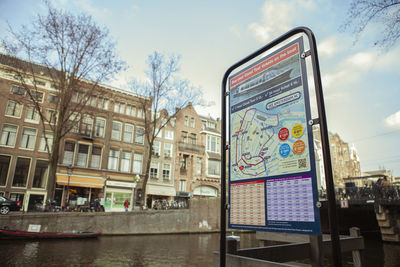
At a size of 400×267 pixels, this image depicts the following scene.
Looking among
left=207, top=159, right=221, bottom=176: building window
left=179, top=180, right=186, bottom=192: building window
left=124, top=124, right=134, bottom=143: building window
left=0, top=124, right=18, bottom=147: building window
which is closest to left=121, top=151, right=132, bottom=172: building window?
left=124, top=124, right=134, bottom=143: building window

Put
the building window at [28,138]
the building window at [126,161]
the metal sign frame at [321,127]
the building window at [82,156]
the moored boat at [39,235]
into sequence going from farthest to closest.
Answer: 1. the building window at [126,161]
2. the building window at [82,156]
3. the building window at [28,138]
4. the moored boat at [39,235]
5. the metal sign frame at [321,127]

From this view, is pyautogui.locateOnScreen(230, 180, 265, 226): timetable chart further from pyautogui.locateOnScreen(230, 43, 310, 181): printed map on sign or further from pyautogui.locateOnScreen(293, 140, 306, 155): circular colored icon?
pyautogui.locateOnScreen(293, 140, 306, 155): circular colored icon

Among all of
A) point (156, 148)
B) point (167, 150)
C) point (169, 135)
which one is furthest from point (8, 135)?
point (169, 135)

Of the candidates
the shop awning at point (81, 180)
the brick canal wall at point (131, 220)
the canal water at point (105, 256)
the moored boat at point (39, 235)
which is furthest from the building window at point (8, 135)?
the canal water at point (105, 256)

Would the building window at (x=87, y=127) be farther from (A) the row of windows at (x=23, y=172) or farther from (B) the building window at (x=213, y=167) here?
(B) the building window at (x=213, y=167)

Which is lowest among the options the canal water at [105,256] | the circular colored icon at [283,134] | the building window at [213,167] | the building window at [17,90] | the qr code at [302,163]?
the canal water at [105,256]

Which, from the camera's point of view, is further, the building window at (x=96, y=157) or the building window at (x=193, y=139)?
the building window at (x=193, y=139)

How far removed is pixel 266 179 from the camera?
222 centimetres

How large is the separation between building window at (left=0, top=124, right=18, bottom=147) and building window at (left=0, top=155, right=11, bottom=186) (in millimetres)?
1274

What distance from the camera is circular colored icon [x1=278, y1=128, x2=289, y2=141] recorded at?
2.12 metres

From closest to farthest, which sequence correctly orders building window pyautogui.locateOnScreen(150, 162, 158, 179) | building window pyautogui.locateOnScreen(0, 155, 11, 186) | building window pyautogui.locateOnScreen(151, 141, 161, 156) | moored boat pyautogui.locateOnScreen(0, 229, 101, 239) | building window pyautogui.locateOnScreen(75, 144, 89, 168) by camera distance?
moored boat pyautogui.locateOnScreen(0, 229, 101, 239)
building window pyautogui.locateOnScreen(0, 155, 11, 186)
building window pyautogui.locateOnScreen(75, 144, 89, 168)
building window pyautogui.locateOnScreen(150, 162, 158, 179)
building window pyautogui.locateOnScreen(151, 141, 161, 156)

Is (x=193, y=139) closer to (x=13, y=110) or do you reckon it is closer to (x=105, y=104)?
(x=105, y=104)

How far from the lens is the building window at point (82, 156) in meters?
26.4

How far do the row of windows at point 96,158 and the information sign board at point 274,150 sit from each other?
2683cm
